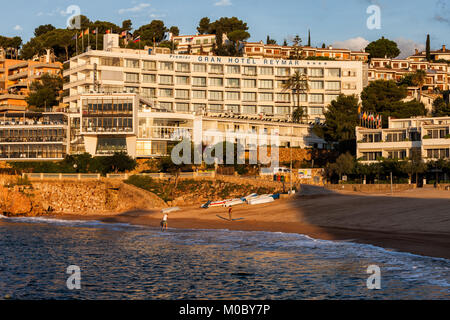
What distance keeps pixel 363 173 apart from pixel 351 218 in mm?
34323

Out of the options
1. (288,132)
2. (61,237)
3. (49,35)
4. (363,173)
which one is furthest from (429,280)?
(49,35)

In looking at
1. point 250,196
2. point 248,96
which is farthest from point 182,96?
point 250,196

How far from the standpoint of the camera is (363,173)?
306ft

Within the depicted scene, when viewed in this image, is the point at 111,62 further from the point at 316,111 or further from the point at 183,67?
the point at 316,111

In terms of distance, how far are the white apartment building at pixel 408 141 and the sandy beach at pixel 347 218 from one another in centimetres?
1423

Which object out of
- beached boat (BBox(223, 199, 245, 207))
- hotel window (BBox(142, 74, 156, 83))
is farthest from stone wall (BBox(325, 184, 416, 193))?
→ hotel window (BBox(142, 74, 156, 83))

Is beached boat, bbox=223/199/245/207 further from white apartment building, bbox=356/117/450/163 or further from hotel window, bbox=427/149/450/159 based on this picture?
hotel window, bbox=427/149/450/159

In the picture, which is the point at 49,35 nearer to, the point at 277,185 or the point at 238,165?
the point at 238,165

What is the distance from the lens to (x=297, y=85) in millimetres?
146625

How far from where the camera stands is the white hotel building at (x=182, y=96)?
106m

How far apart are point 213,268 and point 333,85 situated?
120 m

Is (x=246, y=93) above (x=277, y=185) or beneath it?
above

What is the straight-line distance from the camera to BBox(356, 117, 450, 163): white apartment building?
300 ft

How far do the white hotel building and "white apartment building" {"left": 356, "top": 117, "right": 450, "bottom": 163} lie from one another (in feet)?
91.6
